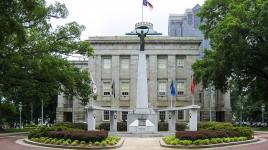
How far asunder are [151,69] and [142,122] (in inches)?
1250

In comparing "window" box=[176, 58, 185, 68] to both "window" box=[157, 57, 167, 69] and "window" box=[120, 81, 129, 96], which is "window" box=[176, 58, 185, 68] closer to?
A: "window" box=[157, 57, 167, 69]

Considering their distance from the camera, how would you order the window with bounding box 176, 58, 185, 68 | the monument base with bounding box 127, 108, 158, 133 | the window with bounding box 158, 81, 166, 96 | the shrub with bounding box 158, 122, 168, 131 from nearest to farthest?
1. the monument base with bounding box 127, 108, 158, 133
2. the shrub with bounding box 158, 122, 168, 131
3. the window with bounding box 158, 81, 166, 96
4. the window with bounding box 176, 58, 185, 68

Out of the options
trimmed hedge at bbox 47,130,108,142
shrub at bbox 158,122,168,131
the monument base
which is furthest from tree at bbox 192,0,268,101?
trimmed hedge at bbox 47,130,108,142

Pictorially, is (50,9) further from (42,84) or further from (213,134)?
(213,134)

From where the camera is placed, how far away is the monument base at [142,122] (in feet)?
136

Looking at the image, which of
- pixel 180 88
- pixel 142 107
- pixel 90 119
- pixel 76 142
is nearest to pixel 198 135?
pixel 76 142

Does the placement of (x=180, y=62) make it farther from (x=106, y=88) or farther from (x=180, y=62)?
(x=106, y=88)

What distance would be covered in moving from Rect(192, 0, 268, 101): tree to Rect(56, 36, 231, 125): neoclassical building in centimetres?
2295

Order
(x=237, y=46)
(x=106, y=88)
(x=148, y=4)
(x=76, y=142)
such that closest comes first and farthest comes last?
(x=76, y=142), (x=237, y=46), (x=148, y=4), (x=106, y=88)

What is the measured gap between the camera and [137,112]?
43.1 m

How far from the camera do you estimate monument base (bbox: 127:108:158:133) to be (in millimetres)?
41344

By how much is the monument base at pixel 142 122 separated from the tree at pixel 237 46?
298 inches

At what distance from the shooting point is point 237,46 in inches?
1603

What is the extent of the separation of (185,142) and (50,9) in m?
20.2
